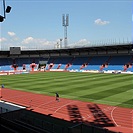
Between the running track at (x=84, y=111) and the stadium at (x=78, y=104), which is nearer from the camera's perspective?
the stadium at (x=78, y=104)

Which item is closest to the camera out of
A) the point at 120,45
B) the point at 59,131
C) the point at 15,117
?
the point at 59,131

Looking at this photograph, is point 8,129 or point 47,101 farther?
point 47,101

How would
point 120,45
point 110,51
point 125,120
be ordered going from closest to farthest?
point 125,120 → point 120,45 → point 110,51

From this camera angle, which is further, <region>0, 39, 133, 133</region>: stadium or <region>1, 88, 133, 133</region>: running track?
<region>1, 88, 133, 133</region>: running track

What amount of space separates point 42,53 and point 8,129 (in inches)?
2986

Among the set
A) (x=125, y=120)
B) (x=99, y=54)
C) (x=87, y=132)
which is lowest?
(x=125, y=120)

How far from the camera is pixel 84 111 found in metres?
19.2

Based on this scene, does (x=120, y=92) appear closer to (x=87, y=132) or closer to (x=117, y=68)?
(x=87, y=132)

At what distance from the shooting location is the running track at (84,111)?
1575cm

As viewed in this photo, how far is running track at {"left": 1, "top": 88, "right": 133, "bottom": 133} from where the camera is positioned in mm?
15750

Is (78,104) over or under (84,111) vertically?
over

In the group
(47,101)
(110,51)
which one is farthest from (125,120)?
(110,51)

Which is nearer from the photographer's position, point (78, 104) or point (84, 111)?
point (84, 111)

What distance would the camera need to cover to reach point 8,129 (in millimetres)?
9820
